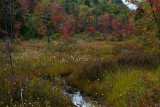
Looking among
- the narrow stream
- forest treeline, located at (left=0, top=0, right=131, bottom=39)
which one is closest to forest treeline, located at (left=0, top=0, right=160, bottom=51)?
forest treeline, located at (left=0, top=0, right=131, bottom=39)

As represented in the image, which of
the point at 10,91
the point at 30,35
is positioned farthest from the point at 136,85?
the point at 30,35

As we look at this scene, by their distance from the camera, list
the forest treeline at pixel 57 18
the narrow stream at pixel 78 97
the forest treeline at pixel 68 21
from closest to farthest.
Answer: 1. the narrow stream at pixel 78 97
2. the forest treeline at pixel 68 21
3. the forest treeline at pixel 57 18

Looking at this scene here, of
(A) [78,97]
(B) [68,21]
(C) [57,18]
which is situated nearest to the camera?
(A) [78,97]

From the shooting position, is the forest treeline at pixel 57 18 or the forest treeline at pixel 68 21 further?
the forest treeline at pixel 57 18

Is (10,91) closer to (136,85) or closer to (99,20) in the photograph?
(136,85)

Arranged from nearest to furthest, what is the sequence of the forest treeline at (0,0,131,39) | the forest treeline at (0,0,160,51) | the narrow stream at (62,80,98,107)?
the narrow stream at (62,80,98,107), the forest treeline at (0,0,160,51), the forest treeline at (0,0,131,39)

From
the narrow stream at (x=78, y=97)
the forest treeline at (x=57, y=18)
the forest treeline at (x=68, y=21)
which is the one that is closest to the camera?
the narrow stream at (x=78, y=97)

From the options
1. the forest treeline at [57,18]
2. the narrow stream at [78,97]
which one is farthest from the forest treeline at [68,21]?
the narrow stream at [78,97]

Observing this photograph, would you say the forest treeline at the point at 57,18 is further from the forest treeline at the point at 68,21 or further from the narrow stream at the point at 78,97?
the narrow stream at the point at 78,97

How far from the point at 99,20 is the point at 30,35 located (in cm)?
2316

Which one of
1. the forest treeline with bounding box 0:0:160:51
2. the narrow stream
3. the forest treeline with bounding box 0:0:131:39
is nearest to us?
the narrow stream

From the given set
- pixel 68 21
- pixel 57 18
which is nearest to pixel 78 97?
pixel 57 18

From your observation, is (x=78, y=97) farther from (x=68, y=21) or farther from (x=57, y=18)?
(x=68, y=21)

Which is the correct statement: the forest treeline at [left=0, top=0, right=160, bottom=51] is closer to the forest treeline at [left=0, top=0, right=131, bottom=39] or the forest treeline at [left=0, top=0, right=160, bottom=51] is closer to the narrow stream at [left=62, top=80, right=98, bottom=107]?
the forest treeline at [left=0, top=0, right=131, bottom=39]
